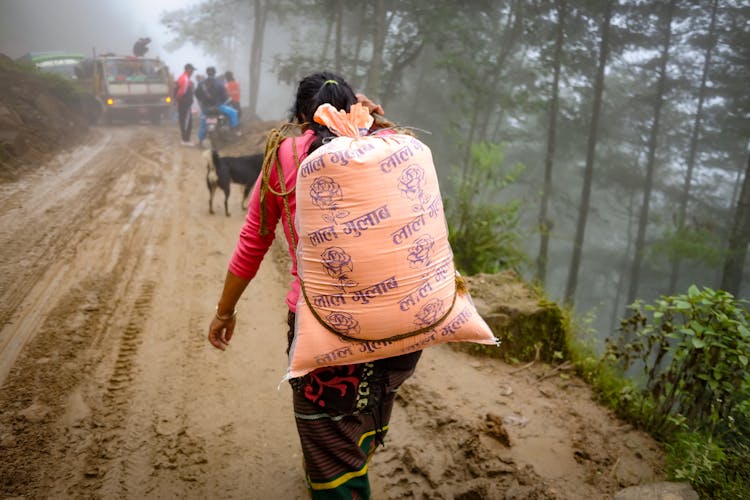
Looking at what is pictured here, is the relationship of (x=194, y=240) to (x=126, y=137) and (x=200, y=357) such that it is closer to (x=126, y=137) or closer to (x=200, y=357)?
(x=200, y=357)

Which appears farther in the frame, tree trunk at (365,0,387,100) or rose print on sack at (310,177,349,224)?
tree trunk at (365,0,387,100)

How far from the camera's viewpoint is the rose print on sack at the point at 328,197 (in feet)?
4.94

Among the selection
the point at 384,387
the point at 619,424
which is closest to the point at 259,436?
the point at 384,387

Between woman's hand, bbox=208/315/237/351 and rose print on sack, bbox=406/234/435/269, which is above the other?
rose print on sack, bbox=406/234/435/269

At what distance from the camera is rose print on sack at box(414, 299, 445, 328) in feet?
5.21

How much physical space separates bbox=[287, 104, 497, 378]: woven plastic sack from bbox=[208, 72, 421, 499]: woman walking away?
15 centimetres

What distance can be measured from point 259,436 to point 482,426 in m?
1.37

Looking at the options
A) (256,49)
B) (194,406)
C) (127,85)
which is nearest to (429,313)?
(194,406)

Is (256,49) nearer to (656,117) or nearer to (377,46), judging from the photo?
(377,46)

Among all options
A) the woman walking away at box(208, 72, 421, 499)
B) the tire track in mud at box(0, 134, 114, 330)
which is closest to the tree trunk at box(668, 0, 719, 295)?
the tire track in mud at box(0, 134, 114, 330)

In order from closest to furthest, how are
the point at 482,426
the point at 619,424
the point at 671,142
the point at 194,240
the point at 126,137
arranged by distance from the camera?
the point at 482,426, the point at 619,424, the point at 194,240, the point at 126,137, the point at 671,142

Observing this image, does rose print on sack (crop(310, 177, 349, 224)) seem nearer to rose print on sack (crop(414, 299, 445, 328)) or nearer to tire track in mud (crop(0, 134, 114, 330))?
rose print on sack (crop(414, 299, 445, 328))

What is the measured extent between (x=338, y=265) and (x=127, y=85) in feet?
50.0

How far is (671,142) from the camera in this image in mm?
20766
